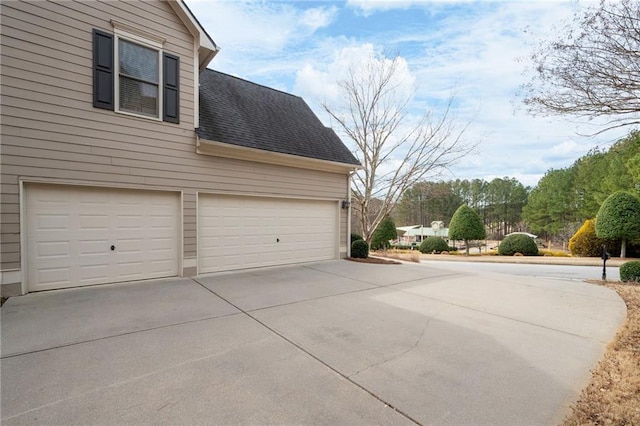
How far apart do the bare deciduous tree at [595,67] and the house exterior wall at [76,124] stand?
7121mm

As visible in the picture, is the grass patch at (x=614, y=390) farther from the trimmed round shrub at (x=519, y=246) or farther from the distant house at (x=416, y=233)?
the distant house at (x=416, y=233)

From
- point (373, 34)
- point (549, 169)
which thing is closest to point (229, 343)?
point (373, 34)

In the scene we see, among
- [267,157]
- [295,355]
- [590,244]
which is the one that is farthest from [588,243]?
[295,355]

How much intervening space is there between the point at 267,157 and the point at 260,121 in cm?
147

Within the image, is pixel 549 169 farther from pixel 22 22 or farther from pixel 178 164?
pixel 22 22

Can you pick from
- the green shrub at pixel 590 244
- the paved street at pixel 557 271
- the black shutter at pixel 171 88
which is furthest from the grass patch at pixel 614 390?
the green shrub at pixel 590 244

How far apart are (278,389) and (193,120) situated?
6037 millimetres

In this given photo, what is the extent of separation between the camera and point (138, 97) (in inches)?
234

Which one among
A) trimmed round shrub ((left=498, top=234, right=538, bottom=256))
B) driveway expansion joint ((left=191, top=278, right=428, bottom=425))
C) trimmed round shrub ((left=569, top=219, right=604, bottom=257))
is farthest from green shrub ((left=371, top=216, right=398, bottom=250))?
driveway expansion joint ((left=191, top=278, right=428, bottom=425))

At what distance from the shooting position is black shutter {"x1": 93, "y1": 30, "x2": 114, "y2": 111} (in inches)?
214

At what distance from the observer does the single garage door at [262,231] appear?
695cm

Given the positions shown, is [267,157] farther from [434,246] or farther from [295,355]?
[434,246]

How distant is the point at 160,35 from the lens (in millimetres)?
6184

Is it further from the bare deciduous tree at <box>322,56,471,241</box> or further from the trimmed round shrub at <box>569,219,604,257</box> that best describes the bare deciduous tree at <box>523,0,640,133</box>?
the trimmed round shrub at <box>569,219,604,257</box>
